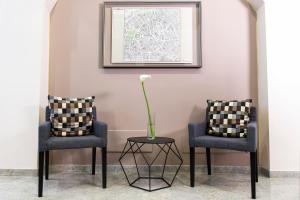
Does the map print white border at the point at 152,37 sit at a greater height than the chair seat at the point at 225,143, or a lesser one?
greater

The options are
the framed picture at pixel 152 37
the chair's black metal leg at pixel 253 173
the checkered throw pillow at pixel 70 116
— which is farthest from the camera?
the framed picture at pixel 152 37

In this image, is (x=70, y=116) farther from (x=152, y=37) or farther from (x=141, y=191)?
(x=152, y=37)

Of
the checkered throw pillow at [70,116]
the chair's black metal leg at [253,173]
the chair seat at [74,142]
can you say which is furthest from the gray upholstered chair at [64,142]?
the chair's black metal leg at [253,173]

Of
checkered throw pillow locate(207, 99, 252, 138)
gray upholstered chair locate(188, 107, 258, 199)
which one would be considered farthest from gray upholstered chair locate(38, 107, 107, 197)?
checkered throw pillow locate(207, 99, 252, 138)

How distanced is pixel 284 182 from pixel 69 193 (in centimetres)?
207

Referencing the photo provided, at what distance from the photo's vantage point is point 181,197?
218 cm

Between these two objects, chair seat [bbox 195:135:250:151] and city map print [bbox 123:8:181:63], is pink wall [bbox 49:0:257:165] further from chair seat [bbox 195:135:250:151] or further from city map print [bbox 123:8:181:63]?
chair seat [bbox 195:135:250:151]

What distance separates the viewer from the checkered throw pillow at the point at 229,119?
2.56m

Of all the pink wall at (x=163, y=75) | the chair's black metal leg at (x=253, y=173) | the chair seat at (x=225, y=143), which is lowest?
the chair's black metal leg at (x=253, y=173)

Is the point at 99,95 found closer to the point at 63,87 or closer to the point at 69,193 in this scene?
the point at 63,87

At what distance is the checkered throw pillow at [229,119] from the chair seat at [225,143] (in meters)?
0.22

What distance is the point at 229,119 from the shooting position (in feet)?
8.58

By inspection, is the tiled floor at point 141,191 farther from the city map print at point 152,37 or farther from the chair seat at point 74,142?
the city map print at point 152,37

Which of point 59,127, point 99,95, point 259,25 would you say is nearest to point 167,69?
point 99,95
